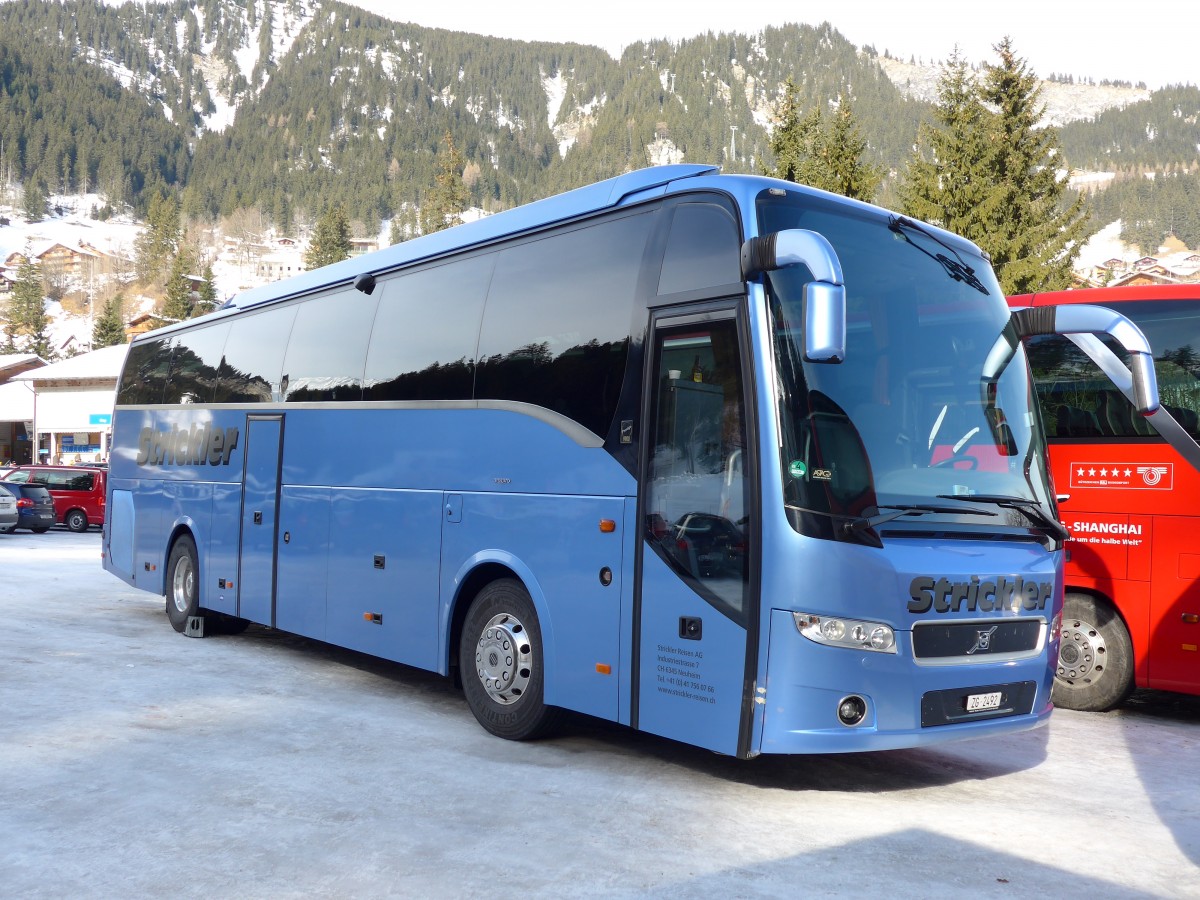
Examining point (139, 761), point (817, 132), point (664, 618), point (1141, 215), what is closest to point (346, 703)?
point (139, 761)

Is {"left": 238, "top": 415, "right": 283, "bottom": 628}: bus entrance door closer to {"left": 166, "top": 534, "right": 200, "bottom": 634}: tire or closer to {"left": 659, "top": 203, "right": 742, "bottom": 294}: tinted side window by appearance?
{"left": 166, "top": 534, "right": 200, "bottom": 634}: tire

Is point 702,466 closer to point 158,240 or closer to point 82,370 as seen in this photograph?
point 82,370

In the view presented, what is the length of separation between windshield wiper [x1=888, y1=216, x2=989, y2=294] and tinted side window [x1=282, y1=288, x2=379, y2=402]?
4.56 meters

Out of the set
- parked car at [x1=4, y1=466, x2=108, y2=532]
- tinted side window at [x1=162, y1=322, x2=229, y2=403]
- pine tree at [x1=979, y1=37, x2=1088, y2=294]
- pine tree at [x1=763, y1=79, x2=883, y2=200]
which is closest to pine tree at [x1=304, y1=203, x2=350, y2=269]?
parked car at [x1=4, y1=466, x2=108, y2=532]

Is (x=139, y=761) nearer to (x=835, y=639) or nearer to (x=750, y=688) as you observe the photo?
(x=750, y=688)

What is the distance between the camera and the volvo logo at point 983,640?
6.05 meters

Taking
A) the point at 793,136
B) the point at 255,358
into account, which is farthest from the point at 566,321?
the point at 793,136

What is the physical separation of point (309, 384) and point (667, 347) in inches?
190

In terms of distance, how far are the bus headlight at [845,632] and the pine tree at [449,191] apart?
53668 millimetres

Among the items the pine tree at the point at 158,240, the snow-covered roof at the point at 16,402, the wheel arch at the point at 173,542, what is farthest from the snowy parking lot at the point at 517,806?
the pine tree at the point at 158,240

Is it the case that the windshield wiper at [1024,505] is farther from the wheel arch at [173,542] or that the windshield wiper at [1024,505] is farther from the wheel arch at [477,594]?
the wheel arch at [173,542]

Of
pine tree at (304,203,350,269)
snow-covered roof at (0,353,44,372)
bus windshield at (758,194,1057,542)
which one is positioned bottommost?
bus windshield at (758,194,1057,542)

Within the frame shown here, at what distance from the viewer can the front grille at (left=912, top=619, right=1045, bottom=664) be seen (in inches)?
229

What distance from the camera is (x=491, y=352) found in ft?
26.1
